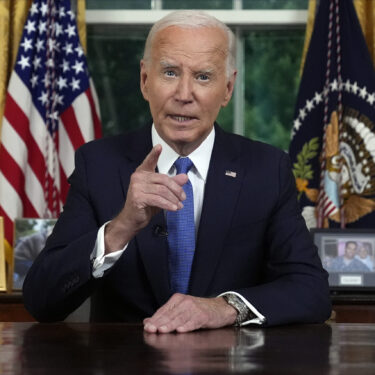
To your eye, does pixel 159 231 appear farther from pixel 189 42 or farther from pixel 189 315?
pixel 189 42

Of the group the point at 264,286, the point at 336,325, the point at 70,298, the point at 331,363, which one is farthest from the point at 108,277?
the point at 331,363

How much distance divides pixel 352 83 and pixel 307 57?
29 centimetres

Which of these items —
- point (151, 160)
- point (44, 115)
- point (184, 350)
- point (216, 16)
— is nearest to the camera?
point (184, 350)

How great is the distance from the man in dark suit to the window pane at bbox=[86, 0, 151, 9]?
263 cm

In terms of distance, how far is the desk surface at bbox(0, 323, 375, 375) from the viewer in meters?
1.38

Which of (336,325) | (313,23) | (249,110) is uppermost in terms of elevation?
(313,23)

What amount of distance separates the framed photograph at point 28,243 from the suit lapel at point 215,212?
1.98 meters

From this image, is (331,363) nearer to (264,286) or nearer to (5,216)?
(264,286)

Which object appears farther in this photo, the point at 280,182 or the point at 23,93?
the point at 23,93

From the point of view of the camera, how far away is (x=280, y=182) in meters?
2.57

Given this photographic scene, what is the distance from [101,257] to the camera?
216cm

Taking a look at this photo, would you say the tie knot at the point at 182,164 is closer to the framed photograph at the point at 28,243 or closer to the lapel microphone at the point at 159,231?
the lapel microphone at the point at 159,231

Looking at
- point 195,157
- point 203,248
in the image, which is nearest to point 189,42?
point 195,157

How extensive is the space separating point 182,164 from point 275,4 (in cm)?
286
